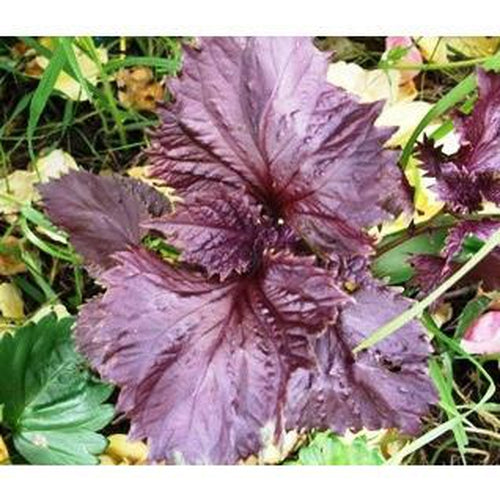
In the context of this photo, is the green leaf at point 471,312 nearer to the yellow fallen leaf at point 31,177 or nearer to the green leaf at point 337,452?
the green leaf at point 337,452

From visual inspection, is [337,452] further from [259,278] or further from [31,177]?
[31,177]

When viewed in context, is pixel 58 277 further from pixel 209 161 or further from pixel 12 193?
pixel 209 161

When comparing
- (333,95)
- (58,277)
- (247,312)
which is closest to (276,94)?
(333,95)

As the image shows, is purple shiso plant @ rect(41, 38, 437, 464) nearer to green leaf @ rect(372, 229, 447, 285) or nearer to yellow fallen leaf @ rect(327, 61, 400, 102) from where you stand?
green leaf @ rect(372, 229, 447, 285)

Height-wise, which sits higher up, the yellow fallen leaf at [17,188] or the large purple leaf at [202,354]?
the large purple leaf at [202,354]

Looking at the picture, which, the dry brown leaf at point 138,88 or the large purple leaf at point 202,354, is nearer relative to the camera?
A: the large purple leaf at point 202,354

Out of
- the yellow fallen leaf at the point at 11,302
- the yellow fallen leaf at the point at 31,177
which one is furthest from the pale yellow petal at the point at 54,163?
the yellow fallen leaf at the point at 11,302

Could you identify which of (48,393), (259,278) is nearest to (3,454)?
(48,393)

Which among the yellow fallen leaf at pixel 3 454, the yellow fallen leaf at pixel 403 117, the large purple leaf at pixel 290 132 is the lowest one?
the yellow fallen leaf at pixel 3 454
